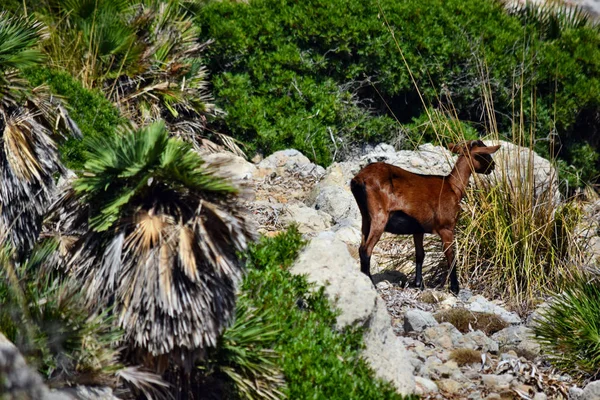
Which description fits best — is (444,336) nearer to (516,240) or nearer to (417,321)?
(417,321)

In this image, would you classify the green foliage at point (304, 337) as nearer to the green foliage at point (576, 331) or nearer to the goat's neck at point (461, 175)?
the green foliage at point (576, 331)

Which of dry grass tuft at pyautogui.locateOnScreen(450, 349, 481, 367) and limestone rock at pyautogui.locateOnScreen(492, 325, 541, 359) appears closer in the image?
dry grass tuft at pyautogui.locateOnScreen(450, 349, 481, 367)

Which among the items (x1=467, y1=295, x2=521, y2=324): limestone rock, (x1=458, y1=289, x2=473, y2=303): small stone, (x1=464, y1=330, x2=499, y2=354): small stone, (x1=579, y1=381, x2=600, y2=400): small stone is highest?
(x1=579, y1=381, x2=600, y2=400): small stone

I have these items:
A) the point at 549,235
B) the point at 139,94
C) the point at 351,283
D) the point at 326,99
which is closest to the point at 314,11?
the point at 326,99

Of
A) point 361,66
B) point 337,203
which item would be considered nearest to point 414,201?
point 337,203

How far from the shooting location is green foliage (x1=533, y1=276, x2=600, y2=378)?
902 cm

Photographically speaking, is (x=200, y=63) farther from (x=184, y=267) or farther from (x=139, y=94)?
(x=184, y=267)

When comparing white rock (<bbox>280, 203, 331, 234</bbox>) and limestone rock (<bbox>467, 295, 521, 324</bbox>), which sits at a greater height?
limestone rock (<bbox>467, 295, 521, 324</bbox>)

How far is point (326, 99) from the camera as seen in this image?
16.9 meters

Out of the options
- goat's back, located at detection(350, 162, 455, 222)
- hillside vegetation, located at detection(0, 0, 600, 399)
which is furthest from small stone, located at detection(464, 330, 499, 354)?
goat's back, located at detection(350, 162, 455, 222)

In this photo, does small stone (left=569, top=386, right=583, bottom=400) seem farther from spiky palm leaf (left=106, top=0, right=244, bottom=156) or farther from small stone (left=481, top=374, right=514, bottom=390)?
spiky palm leaf (left=106, top=0, right=244, bottom=156)

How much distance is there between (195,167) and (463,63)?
12478 millimetres

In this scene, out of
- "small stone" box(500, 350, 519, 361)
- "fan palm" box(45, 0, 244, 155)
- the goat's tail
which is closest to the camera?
"small stone" box(500, 350, 519, 361)

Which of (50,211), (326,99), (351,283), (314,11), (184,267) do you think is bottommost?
(326,99)
